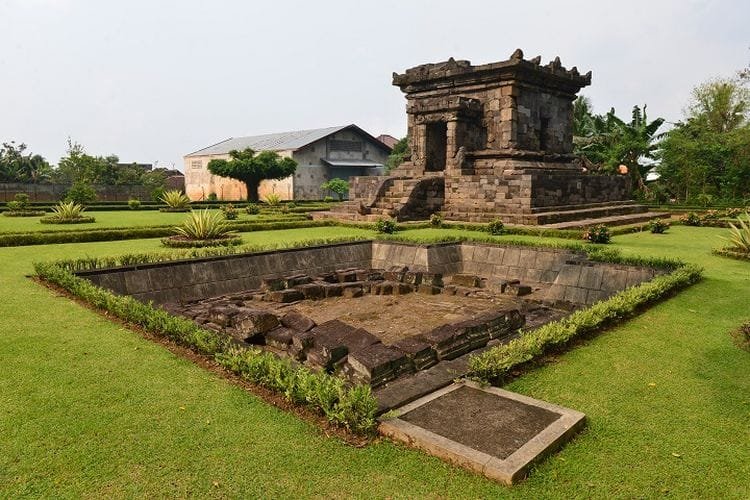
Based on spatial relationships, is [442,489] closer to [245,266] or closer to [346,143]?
[245,266]

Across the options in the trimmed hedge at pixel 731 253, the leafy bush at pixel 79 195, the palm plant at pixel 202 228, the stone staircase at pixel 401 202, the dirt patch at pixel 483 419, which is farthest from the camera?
the leafy bush at pixel 79 195

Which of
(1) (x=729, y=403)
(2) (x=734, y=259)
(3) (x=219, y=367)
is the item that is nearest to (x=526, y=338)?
(1) (x=729, y=403)

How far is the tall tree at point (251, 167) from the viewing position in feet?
117

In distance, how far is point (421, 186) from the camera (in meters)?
19.5

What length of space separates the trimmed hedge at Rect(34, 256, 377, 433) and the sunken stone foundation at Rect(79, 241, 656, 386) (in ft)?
3.17

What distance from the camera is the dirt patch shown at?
152 inches

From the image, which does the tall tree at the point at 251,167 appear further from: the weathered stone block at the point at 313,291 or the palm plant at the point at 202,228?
the weathered stone block at the point at 313,291

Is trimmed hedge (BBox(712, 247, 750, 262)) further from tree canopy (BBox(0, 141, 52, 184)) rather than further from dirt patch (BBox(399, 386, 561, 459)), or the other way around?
tree canopy (BBox(0, 141, 52, 184))

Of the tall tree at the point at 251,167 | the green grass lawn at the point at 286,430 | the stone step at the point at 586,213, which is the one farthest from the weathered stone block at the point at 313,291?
the tall tree at the point at 251,167

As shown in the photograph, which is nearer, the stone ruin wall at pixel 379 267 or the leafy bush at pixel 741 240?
the stone ruin wall at pixel 379 267

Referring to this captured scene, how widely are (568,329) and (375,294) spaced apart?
5.42m

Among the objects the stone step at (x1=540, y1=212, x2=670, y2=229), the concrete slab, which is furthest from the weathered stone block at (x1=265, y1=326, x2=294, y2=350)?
the stone step at (x1=540, y1=212, x2=670, y2=229)

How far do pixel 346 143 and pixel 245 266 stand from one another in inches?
1455

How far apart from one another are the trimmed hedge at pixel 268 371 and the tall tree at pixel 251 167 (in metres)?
28.9
